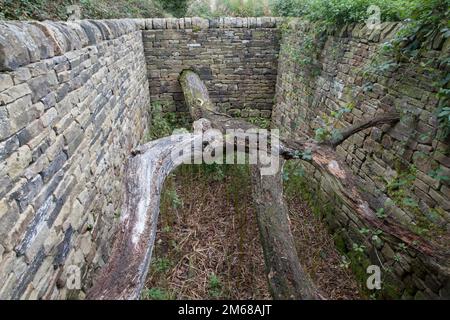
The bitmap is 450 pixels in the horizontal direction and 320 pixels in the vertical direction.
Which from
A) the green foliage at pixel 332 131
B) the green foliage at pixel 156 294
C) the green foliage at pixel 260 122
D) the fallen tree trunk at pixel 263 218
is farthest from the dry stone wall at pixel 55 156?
the green foliage at pixel 260 122

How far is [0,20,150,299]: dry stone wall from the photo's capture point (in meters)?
1.62

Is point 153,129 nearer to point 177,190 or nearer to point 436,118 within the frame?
point 177,190

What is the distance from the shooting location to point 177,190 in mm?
4637

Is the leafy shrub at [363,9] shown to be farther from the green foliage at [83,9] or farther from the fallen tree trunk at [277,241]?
the green foliage at [83,9]

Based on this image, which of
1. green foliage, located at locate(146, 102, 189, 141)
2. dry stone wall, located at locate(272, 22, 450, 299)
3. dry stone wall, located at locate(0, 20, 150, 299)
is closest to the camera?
dry stone wall, located at locate(0, 20, 150, 299)

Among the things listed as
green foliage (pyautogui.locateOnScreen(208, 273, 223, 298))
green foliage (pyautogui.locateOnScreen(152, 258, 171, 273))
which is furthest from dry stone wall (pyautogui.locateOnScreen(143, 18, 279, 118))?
green foliage (pyautogui.locateOnScreen(208, 273, 223, 298))

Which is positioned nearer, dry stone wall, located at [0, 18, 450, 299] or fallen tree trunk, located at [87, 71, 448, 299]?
dry stone wall, located at [0, 18, 450, 299]

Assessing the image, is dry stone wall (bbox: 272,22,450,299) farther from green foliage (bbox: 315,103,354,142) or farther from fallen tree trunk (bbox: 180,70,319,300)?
fallen tree trunk (bbox: 180,70,319,300)

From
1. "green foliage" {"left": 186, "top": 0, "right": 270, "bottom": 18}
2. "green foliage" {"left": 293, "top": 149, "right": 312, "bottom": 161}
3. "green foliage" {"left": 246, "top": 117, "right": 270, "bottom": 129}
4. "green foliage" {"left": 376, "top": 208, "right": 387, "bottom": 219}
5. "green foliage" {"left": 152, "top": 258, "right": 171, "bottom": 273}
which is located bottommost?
"green foliage" {"left": 152, "top": 258, "right": 171, "bottom": 273}

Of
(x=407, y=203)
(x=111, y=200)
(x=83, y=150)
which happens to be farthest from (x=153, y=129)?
(x=407, y=203)

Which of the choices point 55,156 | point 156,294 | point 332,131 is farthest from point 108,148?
point 332,131

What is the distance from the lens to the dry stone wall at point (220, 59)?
6250 millimetres

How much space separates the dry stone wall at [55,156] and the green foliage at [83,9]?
1096 mm

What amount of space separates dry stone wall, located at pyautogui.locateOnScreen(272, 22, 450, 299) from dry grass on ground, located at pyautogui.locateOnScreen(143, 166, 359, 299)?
1.02 feet
